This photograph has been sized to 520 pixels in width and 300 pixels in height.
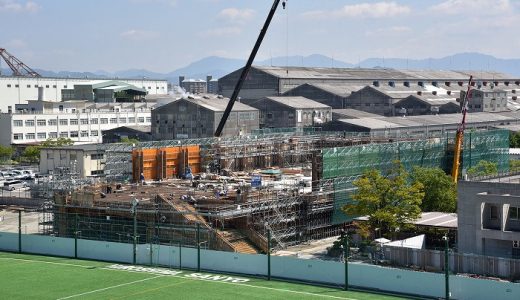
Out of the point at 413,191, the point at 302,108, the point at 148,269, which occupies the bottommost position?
the point at 148,269

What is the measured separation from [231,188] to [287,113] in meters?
28.4

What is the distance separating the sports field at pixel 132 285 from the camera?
1833cm

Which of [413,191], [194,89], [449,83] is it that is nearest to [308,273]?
[413,191]

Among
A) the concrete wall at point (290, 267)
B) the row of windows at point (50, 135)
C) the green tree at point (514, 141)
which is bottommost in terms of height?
the concrete wall at point (290, 267)

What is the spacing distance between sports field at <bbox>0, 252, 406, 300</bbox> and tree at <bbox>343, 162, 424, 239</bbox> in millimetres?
8284

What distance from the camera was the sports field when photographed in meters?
18.3

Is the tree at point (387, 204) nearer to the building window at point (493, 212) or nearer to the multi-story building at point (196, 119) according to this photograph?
the building window at point (493, 212)

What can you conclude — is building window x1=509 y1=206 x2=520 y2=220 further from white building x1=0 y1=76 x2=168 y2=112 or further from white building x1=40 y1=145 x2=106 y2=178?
white building x1=0 y1=76 x2=168 y2=112

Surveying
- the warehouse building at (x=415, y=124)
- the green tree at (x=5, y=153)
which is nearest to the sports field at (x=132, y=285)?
the warehouse building at (x=415, y=124)

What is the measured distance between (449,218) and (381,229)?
Answer: 2.86 meters

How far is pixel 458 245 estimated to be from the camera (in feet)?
80.1

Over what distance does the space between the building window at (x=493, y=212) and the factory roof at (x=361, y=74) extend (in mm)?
51135

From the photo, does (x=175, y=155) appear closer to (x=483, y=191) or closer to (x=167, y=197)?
(x=167, y=197)

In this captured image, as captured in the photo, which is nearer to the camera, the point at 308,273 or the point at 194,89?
the point at 308,273
